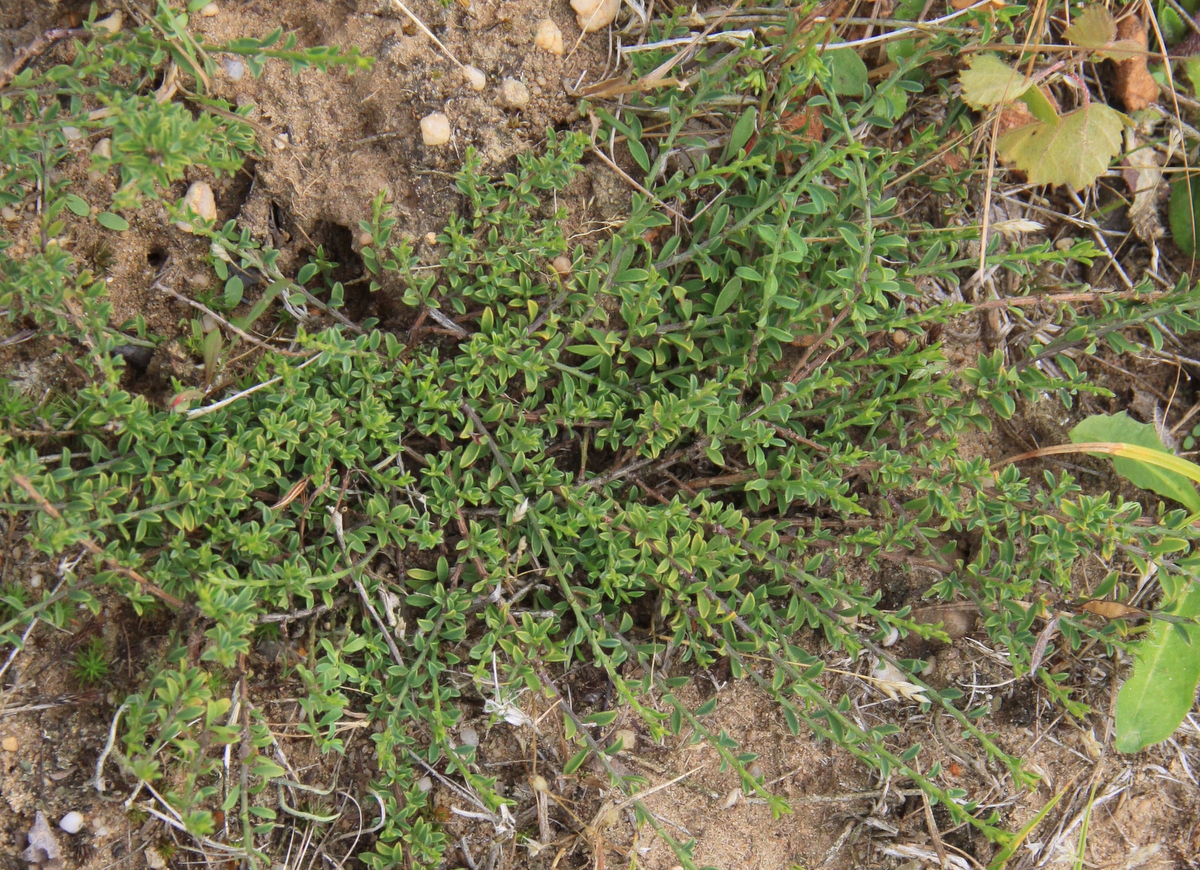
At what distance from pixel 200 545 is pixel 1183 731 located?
3790mm

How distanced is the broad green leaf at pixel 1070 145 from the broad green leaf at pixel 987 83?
0.66ft

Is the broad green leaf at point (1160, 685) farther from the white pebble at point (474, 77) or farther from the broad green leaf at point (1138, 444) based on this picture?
the white pebble at point (474, 77)

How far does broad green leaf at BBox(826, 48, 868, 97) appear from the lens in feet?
10.2

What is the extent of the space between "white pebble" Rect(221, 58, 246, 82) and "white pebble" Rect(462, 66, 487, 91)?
745 millimetres

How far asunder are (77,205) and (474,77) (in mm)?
1341

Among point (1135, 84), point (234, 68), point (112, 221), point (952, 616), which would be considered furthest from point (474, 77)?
point (1135, 84)

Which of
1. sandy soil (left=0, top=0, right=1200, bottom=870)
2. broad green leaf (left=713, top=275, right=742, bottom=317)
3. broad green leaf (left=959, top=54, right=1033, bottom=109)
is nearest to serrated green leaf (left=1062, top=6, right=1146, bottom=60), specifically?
broad green leaf (left=959, top=54, right=1033, bottom=109)

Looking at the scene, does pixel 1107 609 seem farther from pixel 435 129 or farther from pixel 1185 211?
pixel 435 129

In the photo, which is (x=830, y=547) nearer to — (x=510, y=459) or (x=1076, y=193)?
(x=510, y=459)

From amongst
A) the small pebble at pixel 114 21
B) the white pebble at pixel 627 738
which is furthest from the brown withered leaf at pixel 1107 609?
the small pebble at pixel 114 21

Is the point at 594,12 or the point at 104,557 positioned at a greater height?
the point at 594,12

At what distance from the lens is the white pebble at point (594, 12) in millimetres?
3037

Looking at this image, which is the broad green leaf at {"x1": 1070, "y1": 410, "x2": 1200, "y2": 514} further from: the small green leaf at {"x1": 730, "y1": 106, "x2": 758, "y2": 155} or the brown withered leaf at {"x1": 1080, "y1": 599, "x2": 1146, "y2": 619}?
the small green leaf at {"x1": 730, "y1": 106, "x2": 758, "y2": 155}

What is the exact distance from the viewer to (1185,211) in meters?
3.63
